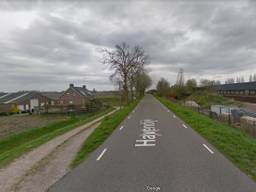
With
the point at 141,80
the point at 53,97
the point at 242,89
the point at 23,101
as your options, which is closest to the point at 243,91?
the point at 242,89

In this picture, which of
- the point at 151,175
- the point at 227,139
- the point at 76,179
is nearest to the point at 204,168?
the point at 151,175

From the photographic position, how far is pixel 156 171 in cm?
564

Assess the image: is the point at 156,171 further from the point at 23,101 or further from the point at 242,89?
the point at 242,89

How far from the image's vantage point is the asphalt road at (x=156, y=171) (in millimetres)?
4707

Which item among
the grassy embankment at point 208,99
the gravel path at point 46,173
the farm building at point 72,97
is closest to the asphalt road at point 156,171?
the gravel path at point 46,173

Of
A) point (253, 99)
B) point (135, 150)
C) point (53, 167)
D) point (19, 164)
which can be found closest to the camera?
point (53, 167)

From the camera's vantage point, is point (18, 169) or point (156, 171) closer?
point (156, 171)

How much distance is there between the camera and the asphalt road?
471 centimetres

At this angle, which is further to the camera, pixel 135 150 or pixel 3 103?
pixel 3 103

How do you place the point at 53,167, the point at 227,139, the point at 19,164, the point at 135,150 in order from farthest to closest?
the point at 227,139, the point at 135,150, the point at 19,164, the point at 53,167

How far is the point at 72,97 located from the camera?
A: 6725 centimetres

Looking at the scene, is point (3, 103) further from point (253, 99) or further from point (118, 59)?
point (253, 99)

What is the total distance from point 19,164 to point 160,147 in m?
5.11

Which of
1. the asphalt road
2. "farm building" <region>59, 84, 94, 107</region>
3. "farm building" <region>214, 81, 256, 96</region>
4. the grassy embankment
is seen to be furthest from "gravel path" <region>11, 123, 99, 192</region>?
"farm building" <region>214, 81, 256, 96</region>
